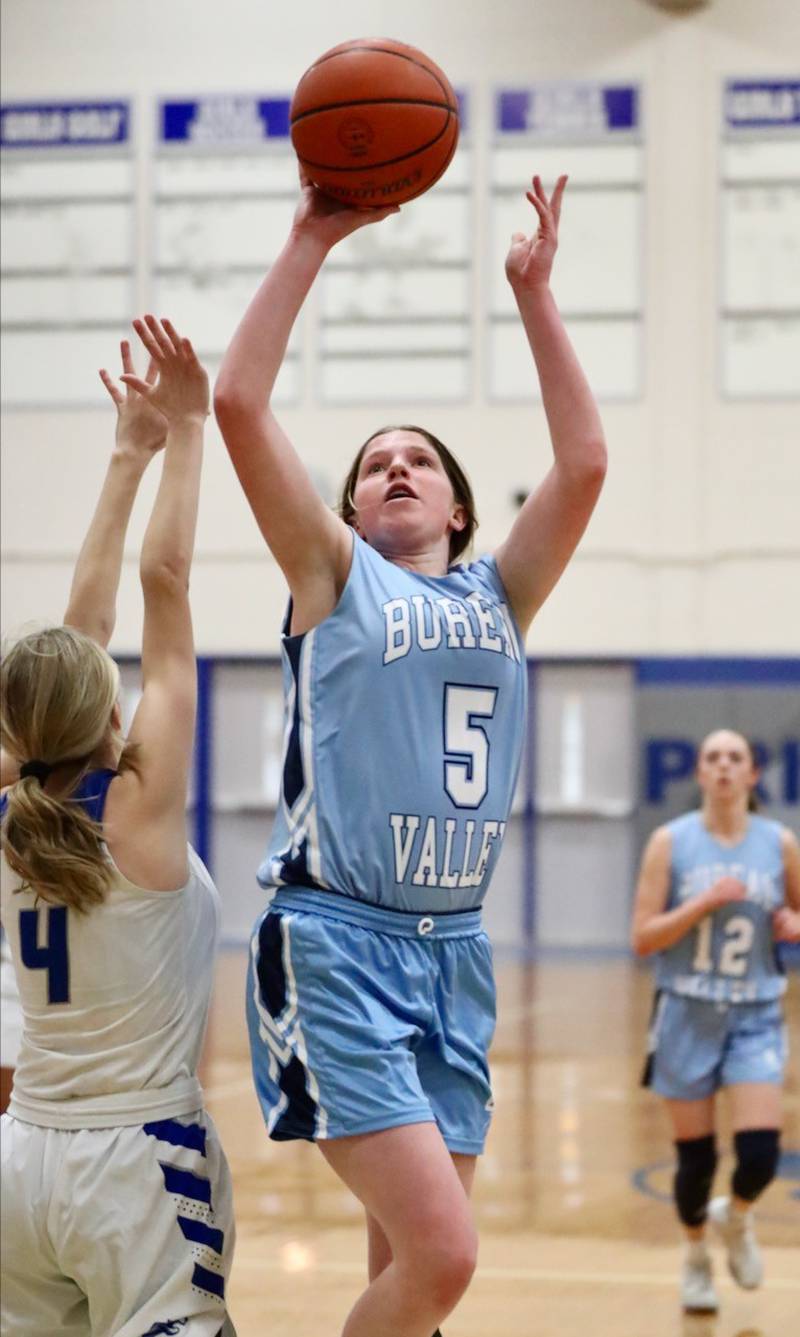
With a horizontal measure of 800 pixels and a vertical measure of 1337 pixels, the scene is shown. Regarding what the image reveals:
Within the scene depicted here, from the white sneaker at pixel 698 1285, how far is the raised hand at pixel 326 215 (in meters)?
3.28

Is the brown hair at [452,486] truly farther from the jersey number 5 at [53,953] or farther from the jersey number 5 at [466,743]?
the jersey number 5 at [53,953]

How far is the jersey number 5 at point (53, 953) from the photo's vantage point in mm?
2654

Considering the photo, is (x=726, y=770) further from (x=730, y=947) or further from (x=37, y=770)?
(x=37, y=770)

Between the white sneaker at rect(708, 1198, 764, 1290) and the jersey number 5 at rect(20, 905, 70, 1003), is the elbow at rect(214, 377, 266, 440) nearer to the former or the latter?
the jersey number 5 at rect(20, 905, 70, 1003)

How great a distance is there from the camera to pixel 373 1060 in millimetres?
2664

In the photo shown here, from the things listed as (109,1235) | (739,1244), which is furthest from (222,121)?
(109,1235)

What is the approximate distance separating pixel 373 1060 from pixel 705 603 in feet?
41.3

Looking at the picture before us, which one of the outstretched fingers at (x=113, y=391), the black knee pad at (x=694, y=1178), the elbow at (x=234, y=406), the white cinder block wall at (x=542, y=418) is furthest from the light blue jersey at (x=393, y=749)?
the white cinder block wall at (x=542, y=418)

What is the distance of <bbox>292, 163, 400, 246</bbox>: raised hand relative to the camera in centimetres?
289

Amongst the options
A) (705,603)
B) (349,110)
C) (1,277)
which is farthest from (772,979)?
(1,277)

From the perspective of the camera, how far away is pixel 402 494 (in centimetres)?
303

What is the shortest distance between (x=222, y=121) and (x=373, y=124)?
13.0 meters

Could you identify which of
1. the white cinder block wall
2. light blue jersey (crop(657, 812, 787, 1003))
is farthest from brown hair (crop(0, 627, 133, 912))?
the white cinder block wall

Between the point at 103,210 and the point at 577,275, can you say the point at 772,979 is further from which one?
the point at 103,210
